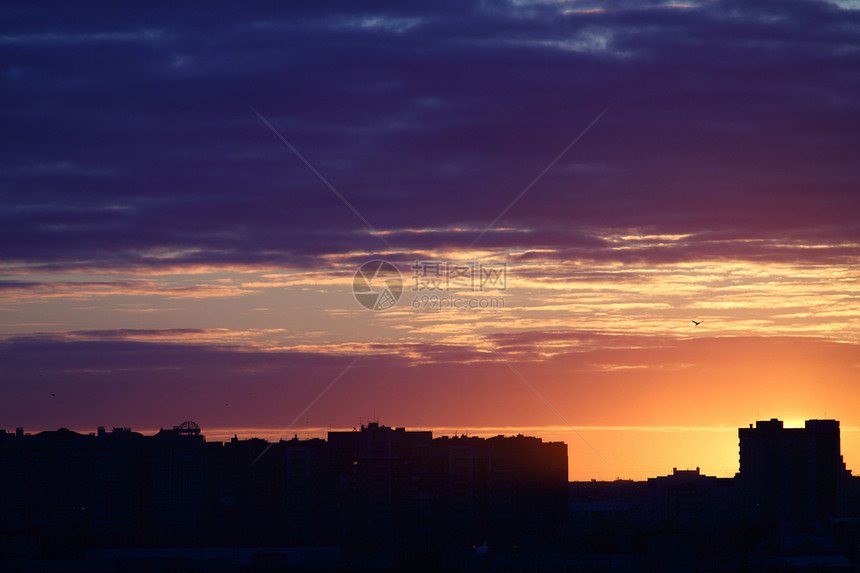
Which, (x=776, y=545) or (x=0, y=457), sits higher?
(x=0, y=457)

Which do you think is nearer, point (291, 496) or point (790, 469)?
point (291, 496)

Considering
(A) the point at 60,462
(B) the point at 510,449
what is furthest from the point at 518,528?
(A) the point at 60,462

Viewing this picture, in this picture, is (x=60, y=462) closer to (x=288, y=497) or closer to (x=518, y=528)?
(x=288, y=497)

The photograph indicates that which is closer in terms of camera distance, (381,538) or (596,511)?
(381,538)

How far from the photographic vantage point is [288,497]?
107 meters

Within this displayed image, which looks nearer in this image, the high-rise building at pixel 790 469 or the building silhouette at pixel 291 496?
the building silhouette at pixel 291 496

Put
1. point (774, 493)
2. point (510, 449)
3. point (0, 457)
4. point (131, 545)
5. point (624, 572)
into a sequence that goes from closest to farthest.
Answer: point (624, 572) < point (131, 545) < point (0, 457) < point (510, 449) < point (774, 493)

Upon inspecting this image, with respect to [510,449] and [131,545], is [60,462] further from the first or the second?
[510,449]

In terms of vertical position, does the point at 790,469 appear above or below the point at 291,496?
above

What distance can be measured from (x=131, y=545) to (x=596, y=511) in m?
66.6

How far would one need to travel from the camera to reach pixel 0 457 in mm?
105500

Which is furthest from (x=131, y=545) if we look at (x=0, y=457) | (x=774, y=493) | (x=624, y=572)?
(x=774, y=493)

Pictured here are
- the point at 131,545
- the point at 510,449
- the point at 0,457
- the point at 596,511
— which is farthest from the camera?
the point at 596,511

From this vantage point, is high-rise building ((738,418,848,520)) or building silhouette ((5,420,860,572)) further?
high-rise building ((738,418,848,520))
